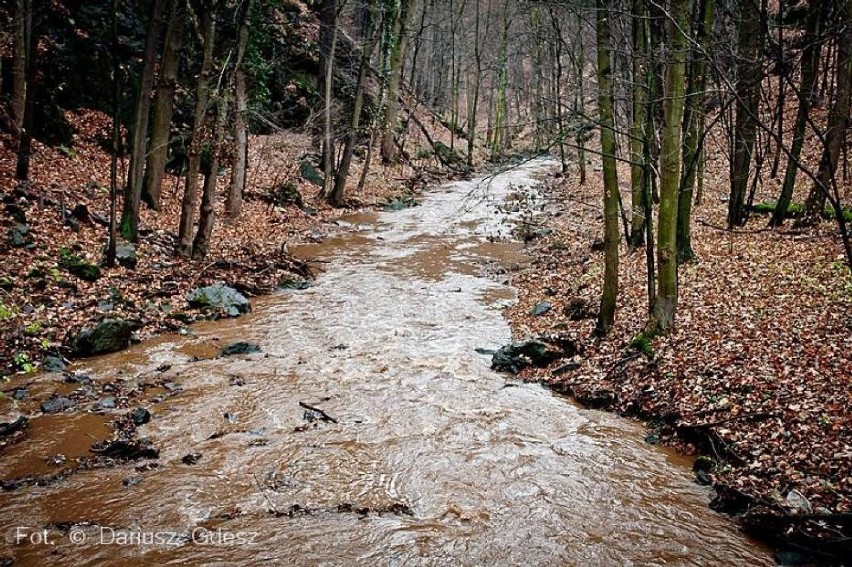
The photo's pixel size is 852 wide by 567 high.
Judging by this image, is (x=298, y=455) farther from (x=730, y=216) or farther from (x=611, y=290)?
(x=730, y=216)

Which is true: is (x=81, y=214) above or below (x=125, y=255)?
above

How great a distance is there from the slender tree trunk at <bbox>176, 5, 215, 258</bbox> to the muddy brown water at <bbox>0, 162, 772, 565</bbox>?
4109 millimetres

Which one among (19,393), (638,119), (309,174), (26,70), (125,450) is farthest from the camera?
(309,174)

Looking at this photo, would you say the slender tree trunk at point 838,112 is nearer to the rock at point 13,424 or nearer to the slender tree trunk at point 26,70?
the rock at point 13,424

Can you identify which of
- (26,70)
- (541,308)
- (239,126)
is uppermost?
(26,70)

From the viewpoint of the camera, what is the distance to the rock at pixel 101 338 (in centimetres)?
923

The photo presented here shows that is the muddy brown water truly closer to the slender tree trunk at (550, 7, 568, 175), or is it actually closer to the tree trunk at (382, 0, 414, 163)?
the slender tree trunk at (550, 7, 568, 175)

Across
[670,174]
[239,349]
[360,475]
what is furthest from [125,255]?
[670,174]

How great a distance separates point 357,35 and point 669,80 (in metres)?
33.7

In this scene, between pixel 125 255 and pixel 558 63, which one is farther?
pixel 558 63

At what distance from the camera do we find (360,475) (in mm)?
6305

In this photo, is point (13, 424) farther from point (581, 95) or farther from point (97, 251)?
point (581, 95)

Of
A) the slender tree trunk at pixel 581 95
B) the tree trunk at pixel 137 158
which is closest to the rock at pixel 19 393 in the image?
the tree trunk at pixel 137 158

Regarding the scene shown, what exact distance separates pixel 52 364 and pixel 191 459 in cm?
399
